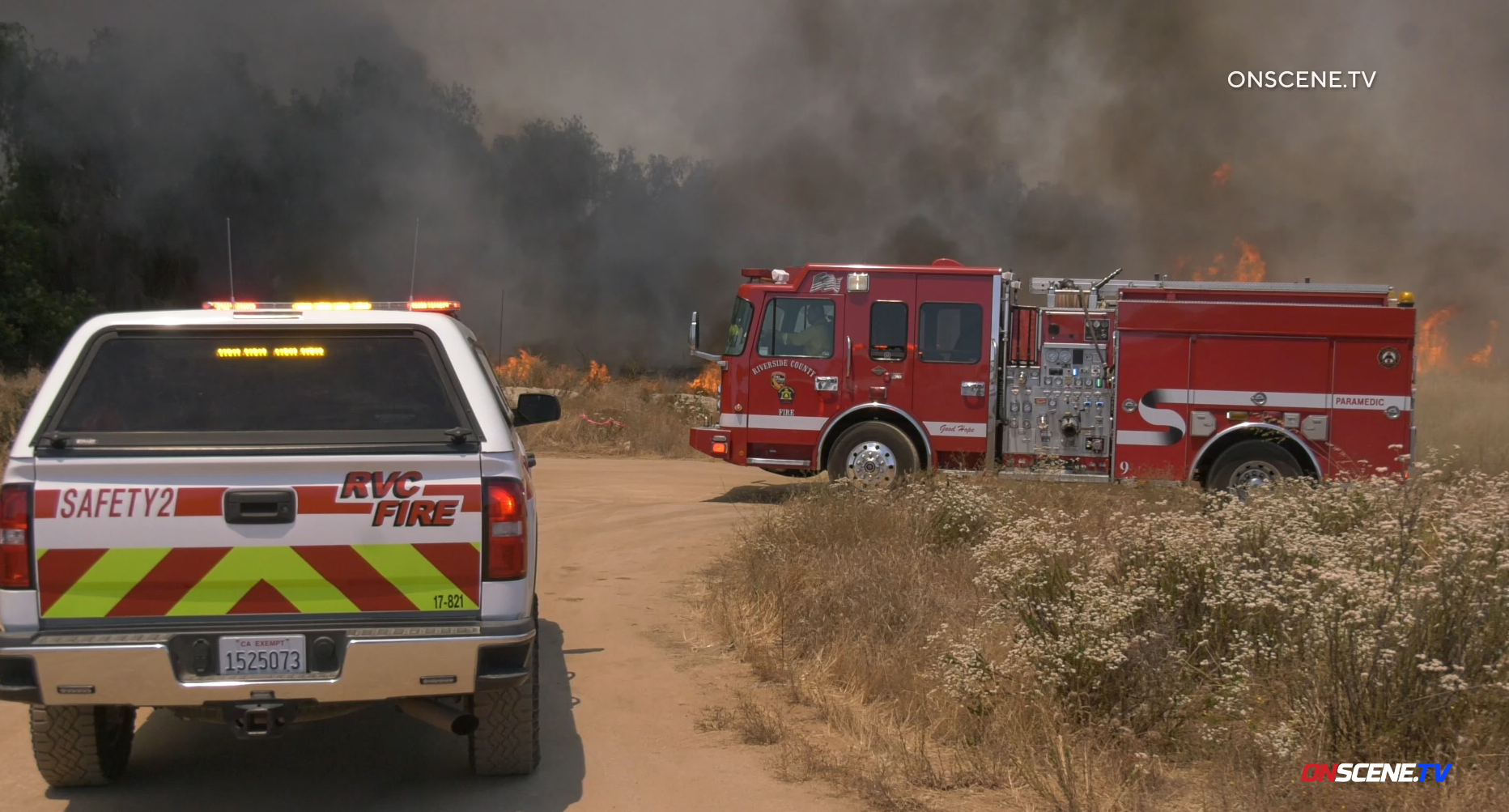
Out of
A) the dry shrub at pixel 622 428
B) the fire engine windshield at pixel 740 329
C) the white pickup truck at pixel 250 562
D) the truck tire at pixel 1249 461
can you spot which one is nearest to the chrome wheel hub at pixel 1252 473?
the truck tire at pixel 1249 461

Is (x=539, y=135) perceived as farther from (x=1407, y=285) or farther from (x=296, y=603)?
(x=296, y=603)

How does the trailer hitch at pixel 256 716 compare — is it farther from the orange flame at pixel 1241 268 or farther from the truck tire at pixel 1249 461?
the orange flame at pixel 1241 268

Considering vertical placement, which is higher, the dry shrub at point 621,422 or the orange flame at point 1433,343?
the orange flame at point 1433,343

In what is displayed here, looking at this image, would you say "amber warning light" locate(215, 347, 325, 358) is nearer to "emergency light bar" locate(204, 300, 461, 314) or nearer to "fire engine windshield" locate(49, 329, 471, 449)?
"fire engine windshield" locate(49, 329, 471, 449)

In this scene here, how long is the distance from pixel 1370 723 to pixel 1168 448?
8.00 meters

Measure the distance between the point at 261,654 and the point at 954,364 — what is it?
30.7 feet

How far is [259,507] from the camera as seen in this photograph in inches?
154

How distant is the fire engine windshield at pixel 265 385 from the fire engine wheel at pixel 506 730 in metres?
0.94

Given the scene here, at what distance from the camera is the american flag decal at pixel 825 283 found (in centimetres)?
1275

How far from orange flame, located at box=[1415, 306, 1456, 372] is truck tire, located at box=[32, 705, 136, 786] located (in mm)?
27776

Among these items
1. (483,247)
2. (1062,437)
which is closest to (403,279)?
(483,247)

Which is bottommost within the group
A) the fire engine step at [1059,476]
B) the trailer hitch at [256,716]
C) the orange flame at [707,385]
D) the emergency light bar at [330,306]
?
the trailer hitch at [256,716]

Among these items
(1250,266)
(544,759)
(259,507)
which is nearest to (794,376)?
(544,759)

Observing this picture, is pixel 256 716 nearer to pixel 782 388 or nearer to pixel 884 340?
pixel 782 388
